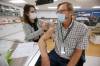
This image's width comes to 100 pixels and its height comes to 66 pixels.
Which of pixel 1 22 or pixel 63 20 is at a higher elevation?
pixel 63 20

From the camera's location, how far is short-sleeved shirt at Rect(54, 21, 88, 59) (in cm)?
172

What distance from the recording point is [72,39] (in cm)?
173

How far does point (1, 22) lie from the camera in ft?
22.4

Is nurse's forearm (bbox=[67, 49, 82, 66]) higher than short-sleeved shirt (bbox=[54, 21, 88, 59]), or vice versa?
short-sleeved shirt (bbox=[54, 21, 88, 59])

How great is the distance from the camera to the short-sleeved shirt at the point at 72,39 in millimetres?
1722

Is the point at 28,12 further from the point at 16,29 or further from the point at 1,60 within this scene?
the point at 16,29

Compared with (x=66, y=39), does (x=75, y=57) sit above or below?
below

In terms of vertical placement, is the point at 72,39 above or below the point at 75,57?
above

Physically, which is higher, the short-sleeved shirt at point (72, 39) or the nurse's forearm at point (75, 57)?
the short-sleeved shirt at point (72, 39)

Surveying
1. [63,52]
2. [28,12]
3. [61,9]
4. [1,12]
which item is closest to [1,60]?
[63,52]

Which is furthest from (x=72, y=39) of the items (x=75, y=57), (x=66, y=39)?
(x=75, y=57)

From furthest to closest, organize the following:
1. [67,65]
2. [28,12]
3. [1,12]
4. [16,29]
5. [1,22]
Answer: [16,29] → [1,22] → [1,12] → [28,12] → [67,65]

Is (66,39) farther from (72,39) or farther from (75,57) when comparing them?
(75,57)

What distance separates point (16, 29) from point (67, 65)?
7.11m
